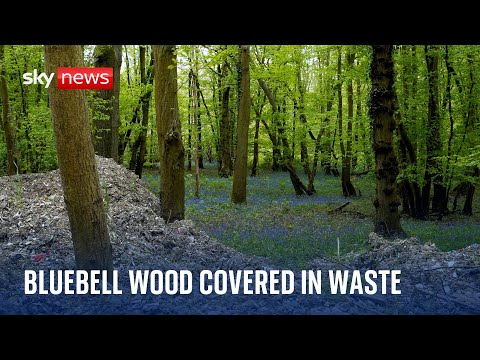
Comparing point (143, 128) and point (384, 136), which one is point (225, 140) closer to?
point (143, 128)

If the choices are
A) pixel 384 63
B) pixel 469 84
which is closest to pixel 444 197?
pixel 469 84

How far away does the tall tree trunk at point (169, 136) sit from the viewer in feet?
30.9

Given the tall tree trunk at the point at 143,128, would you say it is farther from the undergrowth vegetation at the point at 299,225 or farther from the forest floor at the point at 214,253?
the forest floor at the point at 214,253

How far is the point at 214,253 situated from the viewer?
7922mm

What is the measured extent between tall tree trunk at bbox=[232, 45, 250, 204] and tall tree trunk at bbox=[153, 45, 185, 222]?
4493 millimetres

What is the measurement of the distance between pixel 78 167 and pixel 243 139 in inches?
355

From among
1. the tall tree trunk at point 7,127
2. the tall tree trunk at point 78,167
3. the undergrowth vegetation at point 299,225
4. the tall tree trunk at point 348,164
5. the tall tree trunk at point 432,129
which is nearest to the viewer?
the tall tree trunk at point 78,167

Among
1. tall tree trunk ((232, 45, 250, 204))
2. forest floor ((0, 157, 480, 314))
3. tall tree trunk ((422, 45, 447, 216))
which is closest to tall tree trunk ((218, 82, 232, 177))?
tall tree trunk ((232, 45, 250, 204))

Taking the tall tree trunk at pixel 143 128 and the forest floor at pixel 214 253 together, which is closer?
the forest floor at pixel 214 253

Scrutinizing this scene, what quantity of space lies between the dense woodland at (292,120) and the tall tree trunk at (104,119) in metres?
0.03

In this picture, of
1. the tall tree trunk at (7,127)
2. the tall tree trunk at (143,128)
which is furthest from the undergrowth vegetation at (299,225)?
the tall tree trunk at (7,127)

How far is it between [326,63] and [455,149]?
10262 millimetres

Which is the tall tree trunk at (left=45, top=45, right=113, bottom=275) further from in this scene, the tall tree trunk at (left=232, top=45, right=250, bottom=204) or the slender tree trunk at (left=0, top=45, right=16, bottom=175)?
the slender tree trunk at (left=0, top=45, right=16, bottom=175)

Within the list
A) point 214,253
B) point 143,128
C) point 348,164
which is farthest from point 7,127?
point 348,164
